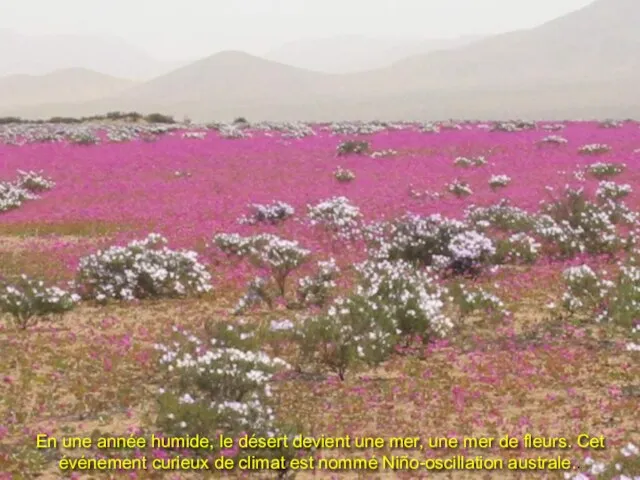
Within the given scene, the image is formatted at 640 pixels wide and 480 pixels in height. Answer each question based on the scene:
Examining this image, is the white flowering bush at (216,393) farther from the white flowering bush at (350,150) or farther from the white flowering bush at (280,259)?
the white flowering bush at (350,150)

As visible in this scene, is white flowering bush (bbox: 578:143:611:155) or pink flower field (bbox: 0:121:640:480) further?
white flowering bush (bbox: 578:143:611:155)

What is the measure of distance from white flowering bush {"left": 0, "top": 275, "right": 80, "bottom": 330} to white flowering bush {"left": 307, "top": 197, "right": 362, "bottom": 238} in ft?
26.2

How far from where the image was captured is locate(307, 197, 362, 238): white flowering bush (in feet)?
63.2

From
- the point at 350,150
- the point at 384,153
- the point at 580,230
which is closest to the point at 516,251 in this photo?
the point at 580,230

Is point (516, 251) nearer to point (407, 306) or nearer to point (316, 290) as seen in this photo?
point (316, 290)

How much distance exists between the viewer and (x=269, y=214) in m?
21.0

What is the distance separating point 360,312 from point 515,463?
387cm

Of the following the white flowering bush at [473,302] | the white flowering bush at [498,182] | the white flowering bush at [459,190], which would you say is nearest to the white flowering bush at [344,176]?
the white flowering bush at [459,190]

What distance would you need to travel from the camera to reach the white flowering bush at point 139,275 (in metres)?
13.8

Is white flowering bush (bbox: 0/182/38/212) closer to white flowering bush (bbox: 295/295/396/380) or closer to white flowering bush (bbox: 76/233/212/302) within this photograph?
white flowering bush (bbox: 76/233/212/302)

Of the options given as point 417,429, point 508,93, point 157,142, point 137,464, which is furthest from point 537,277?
point 508,93

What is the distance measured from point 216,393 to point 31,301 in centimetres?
506

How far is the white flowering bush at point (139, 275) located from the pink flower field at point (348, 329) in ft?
0.18

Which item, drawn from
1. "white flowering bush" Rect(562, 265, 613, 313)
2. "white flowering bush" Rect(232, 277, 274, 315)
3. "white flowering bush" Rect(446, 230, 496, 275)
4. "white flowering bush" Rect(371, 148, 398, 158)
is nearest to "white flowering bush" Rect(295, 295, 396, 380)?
"white flowering bush" Rect(232, 277, 274, 315)
